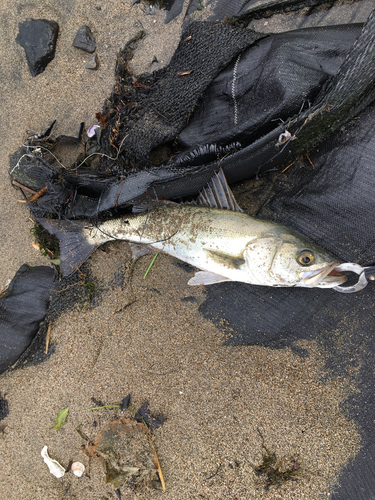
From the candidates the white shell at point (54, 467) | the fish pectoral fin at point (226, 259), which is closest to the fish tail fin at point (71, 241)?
the fish pectoral fin at point (226, 259)

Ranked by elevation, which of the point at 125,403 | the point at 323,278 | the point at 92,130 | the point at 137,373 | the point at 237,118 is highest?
the point at 92,130

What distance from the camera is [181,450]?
300 centimetres

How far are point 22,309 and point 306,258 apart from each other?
3081mm

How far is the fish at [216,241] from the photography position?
8.85 ft

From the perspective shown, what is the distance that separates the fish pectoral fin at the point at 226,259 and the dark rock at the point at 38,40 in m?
2.96

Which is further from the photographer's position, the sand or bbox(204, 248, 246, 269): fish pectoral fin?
the sand

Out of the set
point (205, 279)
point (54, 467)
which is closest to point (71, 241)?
point (205, 279)

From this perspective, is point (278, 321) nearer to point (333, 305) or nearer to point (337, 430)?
point (333, 305)

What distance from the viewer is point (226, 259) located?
112 inches

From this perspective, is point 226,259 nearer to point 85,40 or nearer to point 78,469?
point 78,469

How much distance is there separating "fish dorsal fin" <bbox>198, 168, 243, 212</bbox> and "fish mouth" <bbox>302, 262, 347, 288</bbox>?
0.89 m

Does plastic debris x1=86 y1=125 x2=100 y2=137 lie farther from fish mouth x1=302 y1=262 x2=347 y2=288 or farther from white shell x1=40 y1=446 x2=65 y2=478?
white shell x1=40 y1=446 x2=65 y2=478

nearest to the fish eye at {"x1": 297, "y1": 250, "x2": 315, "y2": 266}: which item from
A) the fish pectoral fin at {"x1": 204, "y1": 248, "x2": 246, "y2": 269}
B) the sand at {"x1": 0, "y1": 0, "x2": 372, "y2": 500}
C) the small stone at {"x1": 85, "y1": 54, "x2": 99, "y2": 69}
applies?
the fish pectoral fin at {"x1": 204, "y1": 248, "x2": 246, "y2": 269}

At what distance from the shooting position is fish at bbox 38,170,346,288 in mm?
2697
